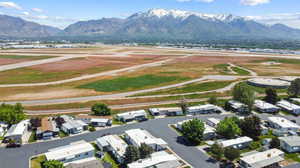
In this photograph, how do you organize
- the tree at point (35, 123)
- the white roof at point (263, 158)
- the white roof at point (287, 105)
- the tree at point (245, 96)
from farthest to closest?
the white roof at point (287, 105) → the tree at point (245, 96) → the tree at point (35, 123) → the white roof at point (263, 158)

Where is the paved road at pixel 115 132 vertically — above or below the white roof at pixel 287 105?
below

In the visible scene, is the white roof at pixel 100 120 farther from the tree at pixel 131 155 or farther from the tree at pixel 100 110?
the tree at pixel 131 155

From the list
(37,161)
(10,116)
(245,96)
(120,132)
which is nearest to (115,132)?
(120,132)

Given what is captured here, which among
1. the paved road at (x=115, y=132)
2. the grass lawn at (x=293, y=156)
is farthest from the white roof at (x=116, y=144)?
the grass lawn at (x=293, y=156)

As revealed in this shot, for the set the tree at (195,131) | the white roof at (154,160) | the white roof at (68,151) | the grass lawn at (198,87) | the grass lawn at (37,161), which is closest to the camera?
the white roof at (154,160)

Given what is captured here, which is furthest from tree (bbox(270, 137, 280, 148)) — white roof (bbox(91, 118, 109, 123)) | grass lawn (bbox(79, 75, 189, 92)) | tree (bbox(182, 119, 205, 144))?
grass lawn (bbox(79, 75, 189, 92))

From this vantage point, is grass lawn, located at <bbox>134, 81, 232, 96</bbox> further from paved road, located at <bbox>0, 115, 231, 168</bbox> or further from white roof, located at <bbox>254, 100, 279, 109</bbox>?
paved road, located at <bbox>0, 115, 231, 168</bbox>
